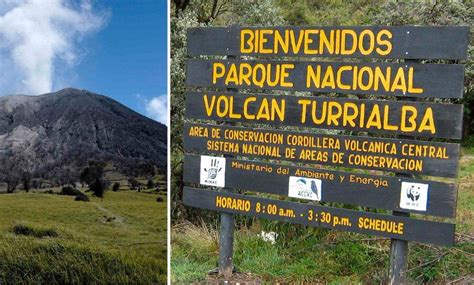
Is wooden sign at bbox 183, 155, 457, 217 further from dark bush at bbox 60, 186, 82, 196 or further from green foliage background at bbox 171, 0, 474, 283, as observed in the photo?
dark bush at bbox 60, 186, 82, 196

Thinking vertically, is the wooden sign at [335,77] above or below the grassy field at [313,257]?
above

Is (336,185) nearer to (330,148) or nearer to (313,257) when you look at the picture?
(330,148)

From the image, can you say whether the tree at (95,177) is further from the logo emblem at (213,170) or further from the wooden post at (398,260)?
the wooden post at (398,260)

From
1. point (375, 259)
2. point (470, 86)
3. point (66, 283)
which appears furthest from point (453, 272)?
point (470, 86)

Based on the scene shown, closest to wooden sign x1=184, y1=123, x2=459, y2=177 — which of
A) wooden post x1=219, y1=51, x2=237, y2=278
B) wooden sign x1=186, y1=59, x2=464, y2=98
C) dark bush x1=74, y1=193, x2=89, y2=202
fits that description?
wooden sign x1=186, y1=59, x2=464, y2=98

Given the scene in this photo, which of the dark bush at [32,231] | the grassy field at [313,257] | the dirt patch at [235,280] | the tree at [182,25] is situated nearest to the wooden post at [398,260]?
the grassy field at [313,257]

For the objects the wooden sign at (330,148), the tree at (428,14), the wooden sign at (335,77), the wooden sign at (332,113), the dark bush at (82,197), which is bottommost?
the dark bush at (82,197)
